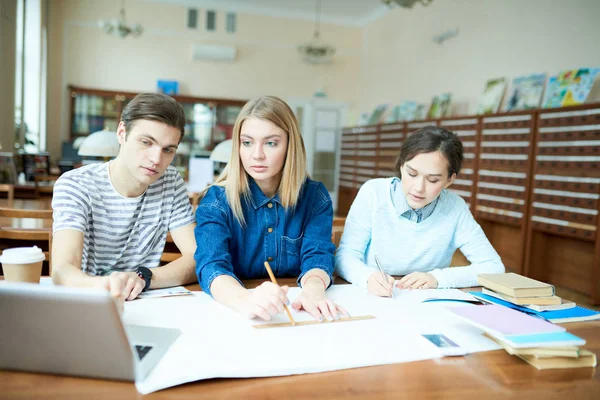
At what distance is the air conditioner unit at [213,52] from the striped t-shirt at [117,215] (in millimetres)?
7659

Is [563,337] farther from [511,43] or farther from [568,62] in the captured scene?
[511,43]

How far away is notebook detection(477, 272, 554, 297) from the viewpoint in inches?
50.7

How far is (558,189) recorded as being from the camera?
412cm

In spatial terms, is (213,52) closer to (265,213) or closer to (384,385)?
(265,213)

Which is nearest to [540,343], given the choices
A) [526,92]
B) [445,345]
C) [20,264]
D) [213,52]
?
[445,345]

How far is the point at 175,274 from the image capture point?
141 centimetres

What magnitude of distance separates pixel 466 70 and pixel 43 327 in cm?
625

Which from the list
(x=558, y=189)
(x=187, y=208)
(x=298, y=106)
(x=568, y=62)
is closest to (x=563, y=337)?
(x=187, y=208)

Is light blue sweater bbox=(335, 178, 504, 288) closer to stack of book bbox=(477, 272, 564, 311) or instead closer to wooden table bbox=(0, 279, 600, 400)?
stack of book bbox=(477, 272, 564, 311)

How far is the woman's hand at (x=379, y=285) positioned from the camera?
4.53 feet

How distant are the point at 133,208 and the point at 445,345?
97cm

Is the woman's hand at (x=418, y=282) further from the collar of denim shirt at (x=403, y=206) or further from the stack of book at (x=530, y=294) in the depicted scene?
the collar of denim shirt at (x=403, y=206)

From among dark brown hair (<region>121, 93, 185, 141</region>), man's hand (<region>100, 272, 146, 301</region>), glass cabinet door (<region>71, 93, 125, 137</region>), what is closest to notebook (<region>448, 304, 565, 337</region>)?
man's hand (<region>100, 272, 146, 301</region>)

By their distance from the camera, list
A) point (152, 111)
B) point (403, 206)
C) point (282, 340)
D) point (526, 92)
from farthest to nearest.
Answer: point (526, 92) < point (403, 206) < point (152, 111) < point (282, 340)
